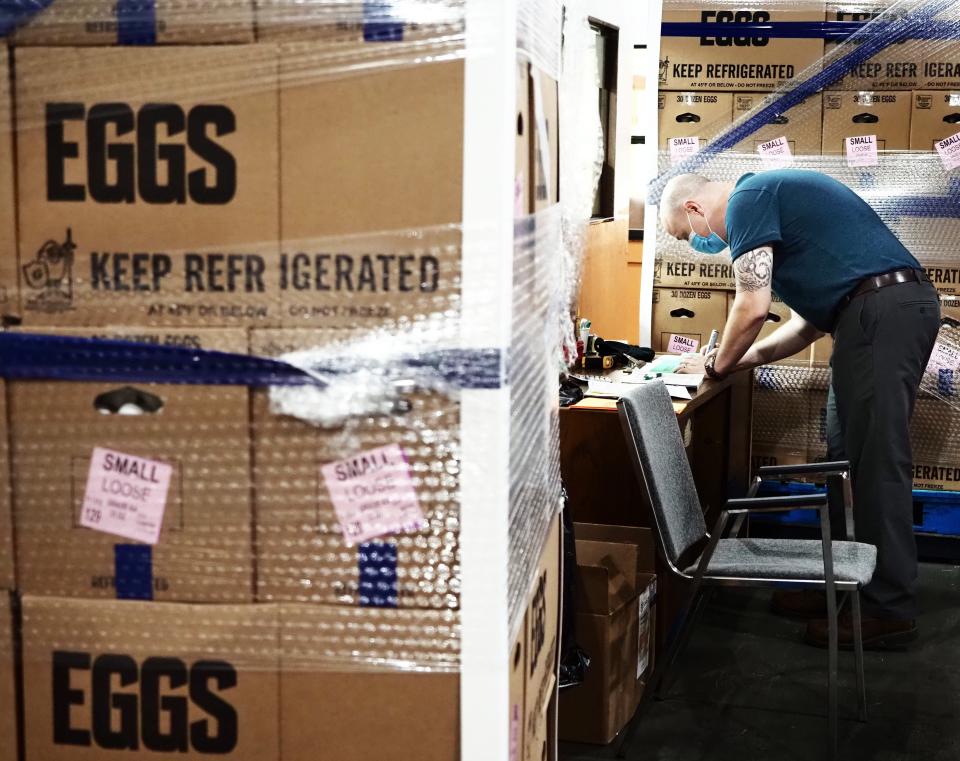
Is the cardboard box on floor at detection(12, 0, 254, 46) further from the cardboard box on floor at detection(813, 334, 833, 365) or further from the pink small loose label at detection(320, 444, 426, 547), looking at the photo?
the cardboard box on floor at detection(813, 334, 833, 365)

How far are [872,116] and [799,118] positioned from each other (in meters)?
0.25

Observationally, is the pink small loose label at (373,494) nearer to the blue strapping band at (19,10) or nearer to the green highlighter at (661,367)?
the blue strapping band at (19,10)

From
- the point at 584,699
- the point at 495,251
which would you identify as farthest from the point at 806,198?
the point at 495,251

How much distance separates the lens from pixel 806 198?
3.33 meters

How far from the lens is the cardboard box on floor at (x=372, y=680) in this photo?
4.76 ft

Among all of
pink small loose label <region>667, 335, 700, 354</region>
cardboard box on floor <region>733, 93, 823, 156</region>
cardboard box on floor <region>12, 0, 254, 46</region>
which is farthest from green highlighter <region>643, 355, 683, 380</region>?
cardboard box on floor <region>12, 0, 254, 46</region>

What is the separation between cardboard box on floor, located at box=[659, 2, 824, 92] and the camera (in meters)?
4.16

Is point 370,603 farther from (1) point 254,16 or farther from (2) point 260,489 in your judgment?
(1) point 254,16

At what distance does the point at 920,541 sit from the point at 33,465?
3.54 meters

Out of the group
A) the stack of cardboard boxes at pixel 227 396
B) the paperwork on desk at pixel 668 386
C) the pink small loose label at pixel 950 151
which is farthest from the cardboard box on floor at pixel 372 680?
the pink small loose label at pixel 950 151

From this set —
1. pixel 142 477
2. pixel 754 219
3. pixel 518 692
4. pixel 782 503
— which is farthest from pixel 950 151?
pixel 142 477

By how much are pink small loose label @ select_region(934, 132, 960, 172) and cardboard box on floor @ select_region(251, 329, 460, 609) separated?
3.27 metres

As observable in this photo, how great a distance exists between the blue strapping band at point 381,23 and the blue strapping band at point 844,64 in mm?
3032

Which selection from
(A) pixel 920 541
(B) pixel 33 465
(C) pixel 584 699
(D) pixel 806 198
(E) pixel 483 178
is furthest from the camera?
(A) pixel 920 541
